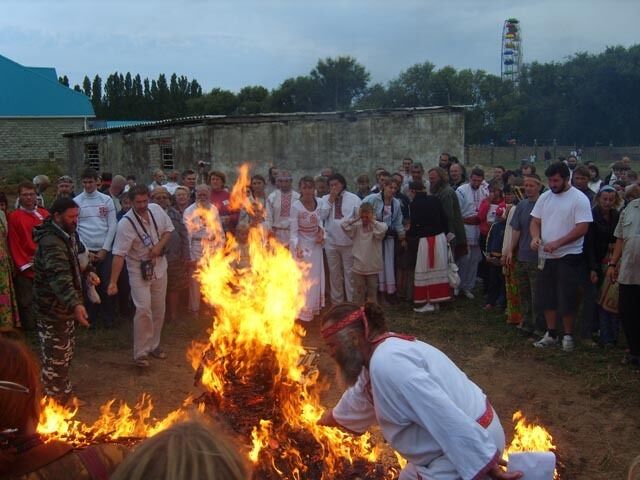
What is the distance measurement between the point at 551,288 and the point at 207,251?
4.87m

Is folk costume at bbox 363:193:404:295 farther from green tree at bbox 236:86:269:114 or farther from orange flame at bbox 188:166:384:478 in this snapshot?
green tree at bbox 236:86:269:114

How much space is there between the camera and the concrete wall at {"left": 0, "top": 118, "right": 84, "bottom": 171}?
114ft

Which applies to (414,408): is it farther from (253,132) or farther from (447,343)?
(253,132)

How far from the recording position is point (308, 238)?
8703mm

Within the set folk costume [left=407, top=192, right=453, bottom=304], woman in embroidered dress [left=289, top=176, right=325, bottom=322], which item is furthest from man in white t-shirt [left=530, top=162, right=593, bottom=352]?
woman in embroidered dress [left=289, top=176, right=325, bottom=322]

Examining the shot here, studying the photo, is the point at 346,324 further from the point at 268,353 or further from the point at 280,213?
the point at 280,213

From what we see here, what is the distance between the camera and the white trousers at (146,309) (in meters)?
6.80

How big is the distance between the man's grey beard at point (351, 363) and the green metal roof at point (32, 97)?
123ft

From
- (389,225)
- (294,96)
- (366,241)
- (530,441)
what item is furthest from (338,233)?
(294,96)

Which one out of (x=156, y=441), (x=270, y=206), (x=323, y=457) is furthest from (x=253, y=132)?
(x=156, y=441)

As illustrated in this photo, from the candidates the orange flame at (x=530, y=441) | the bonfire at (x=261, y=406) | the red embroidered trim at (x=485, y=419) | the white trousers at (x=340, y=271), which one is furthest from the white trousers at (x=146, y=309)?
the red embroidered trim at (x=485, y=419)

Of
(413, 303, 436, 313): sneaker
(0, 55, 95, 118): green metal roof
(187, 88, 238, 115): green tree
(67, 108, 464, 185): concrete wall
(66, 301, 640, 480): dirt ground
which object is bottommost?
(66, 301, 640, 480): dirt ground

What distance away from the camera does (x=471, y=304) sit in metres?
9.44

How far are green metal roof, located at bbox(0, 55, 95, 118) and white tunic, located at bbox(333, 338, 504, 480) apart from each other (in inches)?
1484
